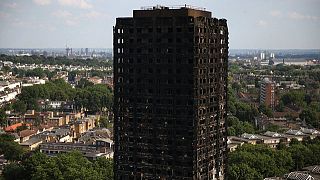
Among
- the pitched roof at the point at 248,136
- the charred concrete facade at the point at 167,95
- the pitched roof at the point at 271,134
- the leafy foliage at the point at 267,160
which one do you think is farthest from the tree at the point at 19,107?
the charred concrete facade at the point at 167,95

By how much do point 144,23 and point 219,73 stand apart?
549 cm

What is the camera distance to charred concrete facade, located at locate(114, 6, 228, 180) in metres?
27.6

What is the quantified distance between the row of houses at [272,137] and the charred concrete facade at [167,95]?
30386 millimetres

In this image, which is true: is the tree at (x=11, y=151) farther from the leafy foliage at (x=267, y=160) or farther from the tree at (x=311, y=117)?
the tree at (x=311, y=117)

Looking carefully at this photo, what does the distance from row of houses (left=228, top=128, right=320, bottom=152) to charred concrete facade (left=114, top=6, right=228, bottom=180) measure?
30.4m

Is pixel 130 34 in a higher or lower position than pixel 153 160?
higher

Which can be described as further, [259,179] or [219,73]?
[259,179]

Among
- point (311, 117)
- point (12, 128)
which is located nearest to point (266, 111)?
point (311, 117)

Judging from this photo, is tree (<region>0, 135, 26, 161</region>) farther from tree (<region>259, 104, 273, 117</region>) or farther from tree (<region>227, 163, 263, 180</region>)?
tree (<region>259, 104, 273, 117</region>)

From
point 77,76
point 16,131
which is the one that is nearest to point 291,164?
point 16,131

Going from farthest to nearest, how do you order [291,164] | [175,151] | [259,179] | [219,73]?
[291,164]
[259,179]
[219,73]
[175,151]

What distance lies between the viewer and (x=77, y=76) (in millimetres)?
151500

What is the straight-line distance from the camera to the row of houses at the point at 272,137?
6159 cm

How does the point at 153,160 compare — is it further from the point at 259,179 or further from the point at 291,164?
the point at 291,164
